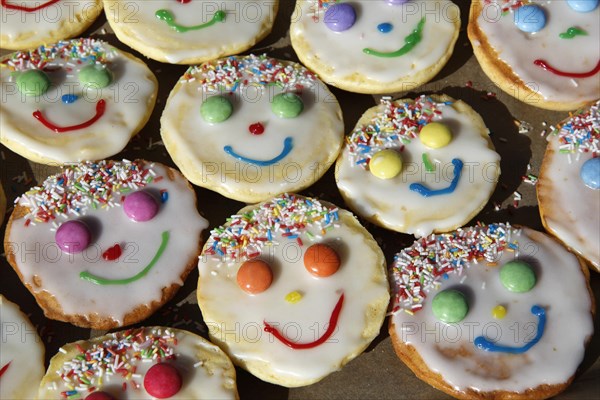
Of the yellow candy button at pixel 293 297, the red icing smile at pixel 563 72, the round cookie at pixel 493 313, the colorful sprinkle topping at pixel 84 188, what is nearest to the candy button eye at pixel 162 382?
the yellow candy button at pixel 293 297

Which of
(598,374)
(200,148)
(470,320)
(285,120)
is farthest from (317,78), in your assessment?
(598,374)

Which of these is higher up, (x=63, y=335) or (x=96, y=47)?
(x=96, y=47)

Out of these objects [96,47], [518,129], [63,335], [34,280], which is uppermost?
[96,47]

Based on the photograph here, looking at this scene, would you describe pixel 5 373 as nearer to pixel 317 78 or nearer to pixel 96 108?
pixel 96 108

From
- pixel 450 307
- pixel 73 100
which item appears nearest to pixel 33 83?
pixel 73 100

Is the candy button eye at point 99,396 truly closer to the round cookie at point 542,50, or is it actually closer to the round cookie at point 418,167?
the round cookie at point 418,167
